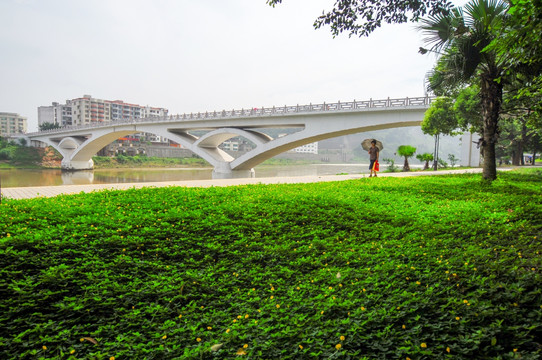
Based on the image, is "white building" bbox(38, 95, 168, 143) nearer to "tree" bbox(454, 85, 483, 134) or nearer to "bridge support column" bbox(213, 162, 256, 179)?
"bridge support column" bbox(213, 162, 256, 179)

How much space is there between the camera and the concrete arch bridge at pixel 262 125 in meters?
20.5

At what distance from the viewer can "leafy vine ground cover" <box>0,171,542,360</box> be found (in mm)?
2322

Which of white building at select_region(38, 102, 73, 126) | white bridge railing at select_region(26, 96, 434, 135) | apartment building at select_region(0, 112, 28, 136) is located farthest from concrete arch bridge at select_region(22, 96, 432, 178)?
apartment building at select_region(0, 112, 28, 136)

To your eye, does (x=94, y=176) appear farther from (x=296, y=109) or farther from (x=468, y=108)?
(x=468, y=108)

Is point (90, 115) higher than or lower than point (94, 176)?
higher

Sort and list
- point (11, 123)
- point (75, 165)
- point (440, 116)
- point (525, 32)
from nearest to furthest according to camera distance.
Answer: point (525, 32), point (440, 116), point (75, 165), point (11, 123)

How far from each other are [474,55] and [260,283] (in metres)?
9.14

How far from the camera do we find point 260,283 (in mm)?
3281

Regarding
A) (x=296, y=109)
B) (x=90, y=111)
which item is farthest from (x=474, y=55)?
(x=90, y=111)

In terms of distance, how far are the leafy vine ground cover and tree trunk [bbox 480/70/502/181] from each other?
17.0 feet

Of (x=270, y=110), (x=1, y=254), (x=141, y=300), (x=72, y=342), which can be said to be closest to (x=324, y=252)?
(x=141, y=300)

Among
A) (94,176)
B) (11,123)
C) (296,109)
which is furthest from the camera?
(11,123)

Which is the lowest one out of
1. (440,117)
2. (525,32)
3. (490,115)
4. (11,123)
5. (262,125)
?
(490,115)

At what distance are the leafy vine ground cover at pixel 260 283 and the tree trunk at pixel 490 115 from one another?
5187 millimetres
